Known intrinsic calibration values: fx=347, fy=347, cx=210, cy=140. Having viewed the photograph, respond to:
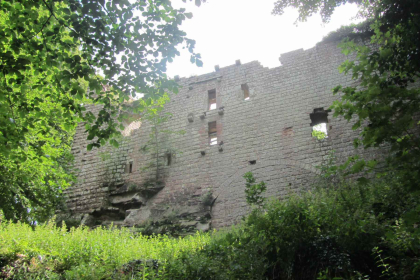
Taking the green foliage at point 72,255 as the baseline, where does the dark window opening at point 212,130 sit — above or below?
above

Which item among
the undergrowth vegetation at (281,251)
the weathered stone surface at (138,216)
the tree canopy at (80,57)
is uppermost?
the tree canopy at (80,57)

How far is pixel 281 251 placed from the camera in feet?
15.5

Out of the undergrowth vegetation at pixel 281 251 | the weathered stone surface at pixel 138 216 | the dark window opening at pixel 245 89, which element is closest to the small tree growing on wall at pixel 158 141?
the weathered stone surface at pixel 138 216

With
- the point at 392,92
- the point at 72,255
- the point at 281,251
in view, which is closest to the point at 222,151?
the point at 72,255

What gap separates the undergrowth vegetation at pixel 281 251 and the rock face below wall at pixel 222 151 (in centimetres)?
294

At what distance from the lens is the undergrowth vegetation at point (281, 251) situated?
13.6 feet

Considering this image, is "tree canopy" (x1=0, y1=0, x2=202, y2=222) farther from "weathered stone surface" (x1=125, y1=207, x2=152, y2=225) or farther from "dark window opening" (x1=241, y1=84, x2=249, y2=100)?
"dark window opening" (x1=241, y1=84, x2=249, y2=100)

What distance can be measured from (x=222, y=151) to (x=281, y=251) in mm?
5823

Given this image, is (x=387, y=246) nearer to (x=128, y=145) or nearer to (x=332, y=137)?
(x=332, y=137)

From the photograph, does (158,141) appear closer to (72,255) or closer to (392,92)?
(72,255)

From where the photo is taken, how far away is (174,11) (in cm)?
567

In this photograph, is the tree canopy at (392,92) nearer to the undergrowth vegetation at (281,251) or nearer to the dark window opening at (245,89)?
the undergrowth vegetation at (281,251)

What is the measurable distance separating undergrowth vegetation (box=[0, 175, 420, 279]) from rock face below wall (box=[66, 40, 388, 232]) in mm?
2939

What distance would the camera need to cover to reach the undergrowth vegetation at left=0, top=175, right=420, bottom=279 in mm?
4141
